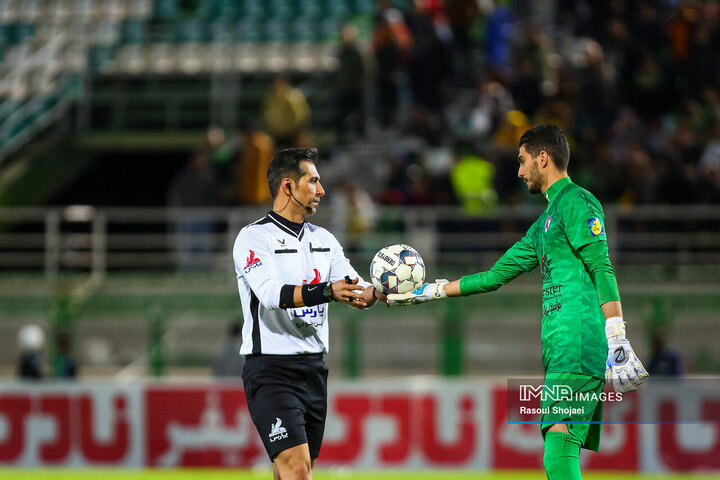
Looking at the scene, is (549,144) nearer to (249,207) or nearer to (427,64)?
(249,207)

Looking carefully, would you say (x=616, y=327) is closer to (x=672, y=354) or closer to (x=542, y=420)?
(x=542, y=420)

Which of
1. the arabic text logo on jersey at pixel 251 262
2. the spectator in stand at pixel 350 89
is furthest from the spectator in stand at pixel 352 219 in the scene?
the arabic text logo on jersey at pixel 251 262

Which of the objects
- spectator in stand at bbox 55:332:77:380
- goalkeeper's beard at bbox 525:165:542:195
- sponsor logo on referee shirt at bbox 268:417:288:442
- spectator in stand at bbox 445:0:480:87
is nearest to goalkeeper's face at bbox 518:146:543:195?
goalkeeper's beard at bbox 525:165:542:195

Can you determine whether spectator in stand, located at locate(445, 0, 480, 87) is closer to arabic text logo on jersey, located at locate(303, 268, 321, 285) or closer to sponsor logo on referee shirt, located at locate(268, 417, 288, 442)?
arabic text logo on jersey, located at locate(303, 268, 321, 285)

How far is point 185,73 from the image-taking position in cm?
2205

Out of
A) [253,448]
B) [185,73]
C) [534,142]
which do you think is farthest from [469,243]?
[534,142]

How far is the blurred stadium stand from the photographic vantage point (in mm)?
15953

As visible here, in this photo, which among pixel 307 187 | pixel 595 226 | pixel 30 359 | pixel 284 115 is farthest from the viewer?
pixel 284 115

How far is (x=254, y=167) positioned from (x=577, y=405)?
36.9 feet

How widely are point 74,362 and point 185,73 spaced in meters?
7.86

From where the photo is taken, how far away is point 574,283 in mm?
6785

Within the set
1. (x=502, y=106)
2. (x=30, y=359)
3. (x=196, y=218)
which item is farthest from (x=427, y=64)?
(x=30, y=359)

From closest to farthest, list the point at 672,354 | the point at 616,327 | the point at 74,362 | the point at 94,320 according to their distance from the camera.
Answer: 1. the point at 616,327
2. the point at 672,354
3. the point at 74,362
4. the point at 94,320

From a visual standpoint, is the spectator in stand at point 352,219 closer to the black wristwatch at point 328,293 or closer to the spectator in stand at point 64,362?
the spectator in stand at point 64,362
